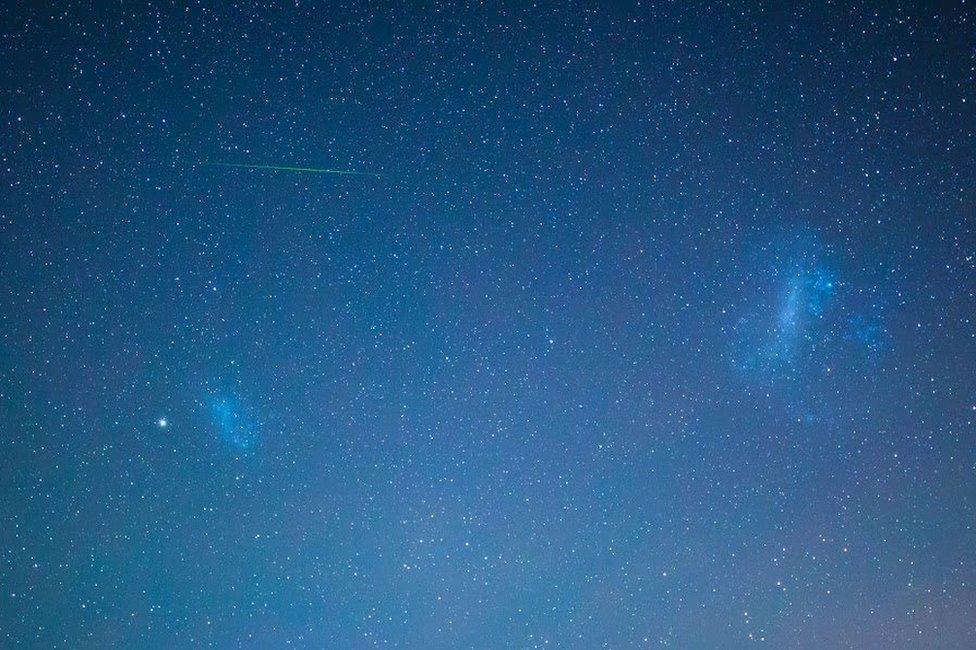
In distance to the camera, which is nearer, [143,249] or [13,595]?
[143,249]

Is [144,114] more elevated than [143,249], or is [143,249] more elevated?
[144,114]

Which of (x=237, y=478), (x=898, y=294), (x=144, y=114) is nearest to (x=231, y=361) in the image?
(x=237, y=478)

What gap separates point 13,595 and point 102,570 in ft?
1.18

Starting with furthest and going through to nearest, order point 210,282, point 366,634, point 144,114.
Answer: point 366,634 → point 210,282 → point 144,114

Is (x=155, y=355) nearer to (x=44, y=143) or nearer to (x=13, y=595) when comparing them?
(x=44, y=143)

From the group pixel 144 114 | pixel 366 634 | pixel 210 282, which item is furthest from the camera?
pixel 366 634

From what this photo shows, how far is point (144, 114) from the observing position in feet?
6.19

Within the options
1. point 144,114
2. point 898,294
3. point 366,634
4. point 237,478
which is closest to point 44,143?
point 144,114

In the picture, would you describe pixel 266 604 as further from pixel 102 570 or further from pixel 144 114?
pixel 144 114

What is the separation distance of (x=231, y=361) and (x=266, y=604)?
2.59 feet

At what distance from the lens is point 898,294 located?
2.03m

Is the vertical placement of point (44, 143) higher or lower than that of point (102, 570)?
higher

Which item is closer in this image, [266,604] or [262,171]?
[262,171]

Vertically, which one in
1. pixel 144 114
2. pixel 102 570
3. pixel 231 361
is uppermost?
pixel 144 114
